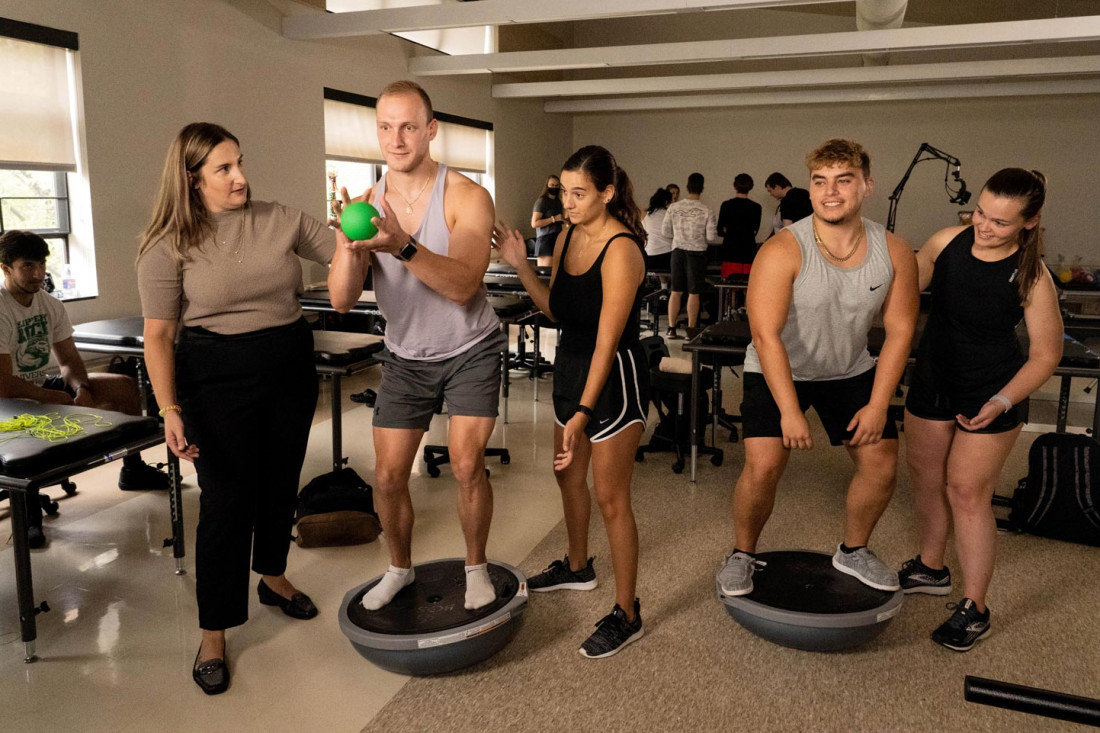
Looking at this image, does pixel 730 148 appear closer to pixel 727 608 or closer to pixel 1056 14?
pixel 1056 14

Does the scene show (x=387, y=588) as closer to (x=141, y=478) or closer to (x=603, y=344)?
(x=603, y=344)

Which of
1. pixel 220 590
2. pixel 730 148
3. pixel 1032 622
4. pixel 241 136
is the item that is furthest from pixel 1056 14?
pixel 220 590

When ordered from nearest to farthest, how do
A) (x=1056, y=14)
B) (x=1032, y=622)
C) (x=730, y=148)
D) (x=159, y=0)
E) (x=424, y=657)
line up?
(x=424, y=657) → (x=1032, y=622) → (x=159, y=0) → (x=1056, y=14) → (x=730, y=148)

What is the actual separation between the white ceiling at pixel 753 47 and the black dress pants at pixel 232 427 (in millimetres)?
4352

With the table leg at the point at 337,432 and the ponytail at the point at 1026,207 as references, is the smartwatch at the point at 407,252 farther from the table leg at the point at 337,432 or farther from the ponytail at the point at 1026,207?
the table leg at the point at 337,432

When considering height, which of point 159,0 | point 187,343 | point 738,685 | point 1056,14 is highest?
point 1056,14

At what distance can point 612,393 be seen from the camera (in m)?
2.31

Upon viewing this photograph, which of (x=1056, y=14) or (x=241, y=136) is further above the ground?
(x=1056, y=14)

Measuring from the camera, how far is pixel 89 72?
515 cm

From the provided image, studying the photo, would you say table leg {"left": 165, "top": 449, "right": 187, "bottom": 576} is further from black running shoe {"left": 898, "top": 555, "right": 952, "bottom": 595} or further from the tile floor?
black running shoe {"left": 898, "top": 555, "right": 952, "bottom": 595}

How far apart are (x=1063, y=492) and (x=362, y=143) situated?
6.70 meters

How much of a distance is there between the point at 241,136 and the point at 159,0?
1.13 metres

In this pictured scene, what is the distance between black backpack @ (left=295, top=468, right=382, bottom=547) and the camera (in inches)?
124

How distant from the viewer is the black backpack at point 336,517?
316 centimetres
